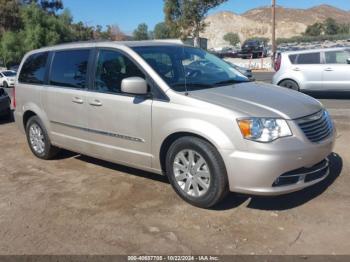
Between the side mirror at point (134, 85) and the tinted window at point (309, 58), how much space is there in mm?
9592

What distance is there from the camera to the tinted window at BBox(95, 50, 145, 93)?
530 centimetres

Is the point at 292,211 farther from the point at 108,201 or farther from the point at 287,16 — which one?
the point at 287,16

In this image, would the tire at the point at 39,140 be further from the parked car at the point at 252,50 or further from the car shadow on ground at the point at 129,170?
the parked car at the point at 252,50

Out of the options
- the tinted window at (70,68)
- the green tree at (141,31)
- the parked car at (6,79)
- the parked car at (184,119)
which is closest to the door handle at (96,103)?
the parked car at (184,119)

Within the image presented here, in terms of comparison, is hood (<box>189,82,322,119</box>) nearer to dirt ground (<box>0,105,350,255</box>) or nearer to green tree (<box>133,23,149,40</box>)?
dirt ground (<box>0,105,350,255</box>)

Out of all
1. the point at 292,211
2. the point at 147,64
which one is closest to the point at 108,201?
the point at 147,64

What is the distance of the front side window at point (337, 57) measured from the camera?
507 inches

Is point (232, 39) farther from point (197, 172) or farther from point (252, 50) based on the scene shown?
point (197, 172)

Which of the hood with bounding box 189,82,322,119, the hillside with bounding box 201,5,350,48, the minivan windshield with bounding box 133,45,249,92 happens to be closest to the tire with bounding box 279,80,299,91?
the minivan windshield with bounding box 133,45,249,92

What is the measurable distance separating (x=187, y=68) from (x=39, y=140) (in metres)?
2.88

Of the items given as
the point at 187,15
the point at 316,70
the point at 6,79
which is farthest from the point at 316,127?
the point at 187,15

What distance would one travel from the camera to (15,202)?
17.1 ft

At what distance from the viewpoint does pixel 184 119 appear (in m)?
4.66

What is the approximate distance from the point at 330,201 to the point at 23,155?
497 centimetres
